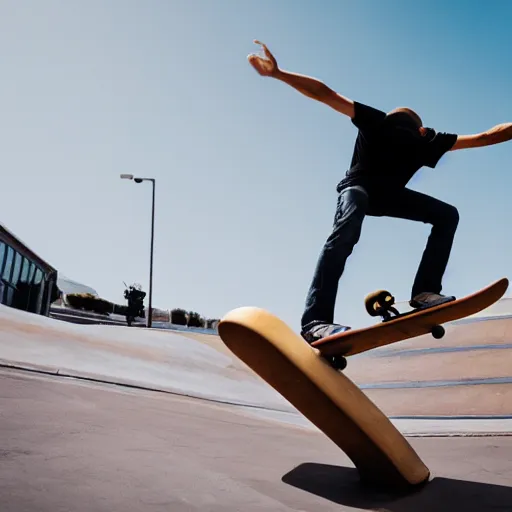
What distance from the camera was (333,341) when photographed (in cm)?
251

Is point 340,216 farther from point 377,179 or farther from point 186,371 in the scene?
point 186,371

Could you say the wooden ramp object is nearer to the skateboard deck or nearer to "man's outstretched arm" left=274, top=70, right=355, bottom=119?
the skateboard deck

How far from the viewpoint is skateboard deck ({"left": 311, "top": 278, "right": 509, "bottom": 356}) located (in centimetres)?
245

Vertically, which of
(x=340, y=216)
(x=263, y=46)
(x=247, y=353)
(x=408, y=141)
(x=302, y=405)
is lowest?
(x=302, y=405)

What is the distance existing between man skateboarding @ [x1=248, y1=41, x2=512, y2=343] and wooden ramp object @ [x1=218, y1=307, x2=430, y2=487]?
0.27 m

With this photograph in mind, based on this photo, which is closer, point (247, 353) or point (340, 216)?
point (247, 353)

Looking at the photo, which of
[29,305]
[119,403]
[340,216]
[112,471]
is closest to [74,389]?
[119,403]

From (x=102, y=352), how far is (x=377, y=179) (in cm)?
521

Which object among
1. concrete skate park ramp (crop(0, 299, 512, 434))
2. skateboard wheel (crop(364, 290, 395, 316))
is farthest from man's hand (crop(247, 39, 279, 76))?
concrete skate park ramp (crop(0, 299, 512, 434))

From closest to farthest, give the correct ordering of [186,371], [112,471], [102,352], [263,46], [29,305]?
[112,471]
[263,46]
[102,352]
[186,371]
[29,305]

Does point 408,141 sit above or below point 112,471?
above

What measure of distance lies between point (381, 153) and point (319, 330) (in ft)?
3.68

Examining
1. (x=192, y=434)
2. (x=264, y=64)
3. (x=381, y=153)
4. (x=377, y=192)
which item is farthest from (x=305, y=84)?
(x=192, y=434)

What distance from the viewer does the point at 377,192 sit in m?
2.85
